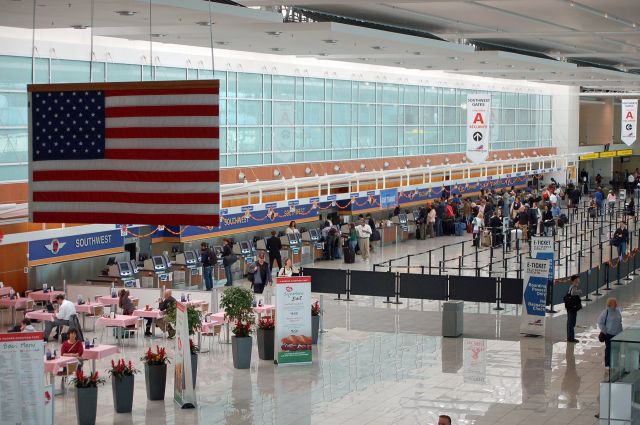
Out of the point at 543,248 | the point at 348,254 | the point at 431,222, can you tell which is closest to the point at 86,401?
the point at 543,248

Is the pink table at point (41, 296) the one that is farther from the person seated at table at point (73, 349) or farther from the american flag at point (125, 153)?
the american flag at point (125, 153)

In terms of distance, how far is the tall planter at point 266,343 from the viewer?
774 inches

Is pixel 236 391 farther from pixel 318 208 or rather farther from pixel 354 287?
pixel 318 208

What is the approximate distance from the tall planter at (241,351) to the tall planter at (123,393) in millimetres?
3221

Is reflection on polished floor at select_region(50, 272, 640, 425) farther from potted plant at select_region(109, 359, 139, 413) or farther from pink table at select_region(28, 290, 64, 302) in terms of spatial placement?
pink table at select_region(28, 290, 64, 302)

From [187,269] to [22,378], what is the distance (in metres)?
16.1

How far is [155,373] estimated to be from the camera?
16562 mm

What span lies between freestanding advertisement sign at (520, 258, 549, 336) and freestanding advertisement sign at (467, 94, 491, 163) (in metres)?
15.2

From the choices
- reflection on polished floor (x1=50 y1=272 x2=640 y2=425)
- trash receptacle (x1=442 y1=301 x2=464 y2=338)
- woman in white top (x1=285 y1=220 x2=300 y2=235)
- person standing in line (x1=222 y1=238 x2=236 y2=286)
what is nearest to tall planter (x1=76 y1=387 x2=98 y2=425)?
reflection on polished floor (x1=50 y1=272 x2=640 y2=425)

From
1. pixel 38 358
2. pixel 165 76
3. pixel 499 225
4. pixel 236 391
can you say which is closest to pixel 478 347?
pixel 236 391

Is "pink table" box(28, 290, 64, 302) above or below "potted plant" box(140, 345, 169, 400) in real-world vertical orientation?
above

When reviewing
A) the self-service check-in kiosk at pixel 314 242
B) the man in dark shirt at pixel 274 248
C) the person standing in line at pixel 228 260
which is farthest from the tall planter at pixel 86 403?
the self-service check-in kiosk at pixel 314 242

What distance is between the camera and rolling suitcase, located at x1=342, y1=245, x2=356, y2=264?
3481 centimetres

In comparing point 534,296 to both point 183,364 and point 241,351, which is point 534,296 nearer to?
point 241,351
